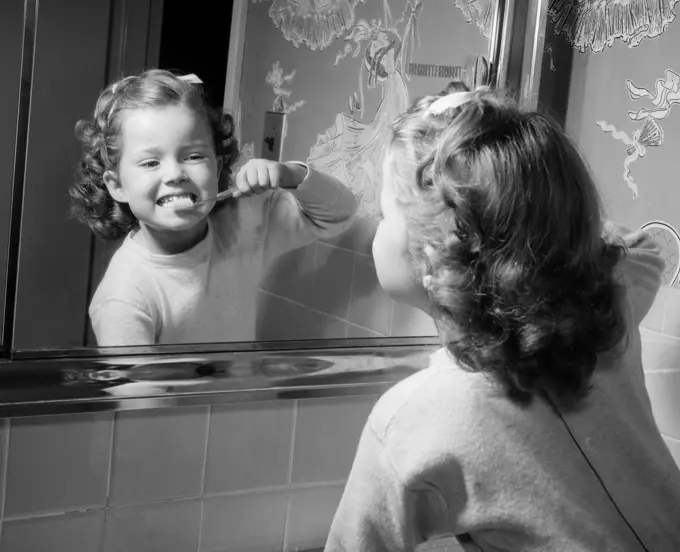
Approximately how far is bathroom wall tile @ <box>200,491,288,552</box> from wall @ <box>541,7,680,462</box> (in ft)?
1.86

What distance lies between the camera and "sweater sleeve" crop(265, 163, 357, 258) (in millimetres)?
1009

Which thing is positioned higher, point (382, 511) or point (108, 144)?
point (108, 144)

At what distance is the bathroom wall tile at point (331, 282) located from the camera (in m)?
1.05

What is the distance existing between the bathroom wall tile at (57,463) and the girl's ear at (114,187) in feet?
0.87

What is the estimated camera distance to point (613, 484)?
0.81 meters

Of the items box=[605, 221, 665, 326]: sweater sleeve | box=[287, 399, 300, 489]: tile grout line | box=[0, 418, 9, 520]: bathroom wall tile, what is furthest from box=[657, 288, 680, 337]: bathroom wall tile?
box=[0, 418, 9, 520]: bathroom wall tile

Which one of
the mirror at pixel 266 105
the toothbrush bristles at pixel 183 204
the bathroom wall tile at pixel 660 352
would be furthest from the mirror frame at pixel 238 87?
the bathroom wall tile at pixel 660 352

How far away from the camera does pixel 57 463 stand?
0.96m

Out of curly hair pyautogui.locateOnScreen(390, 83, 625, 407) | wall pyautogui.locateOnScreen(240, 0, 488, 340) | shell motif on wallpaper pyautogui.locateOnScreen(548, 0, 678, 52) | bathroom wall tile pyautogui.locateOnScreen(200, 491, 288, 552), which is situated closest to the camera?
curly hair pyautogui.locateOnScreen(390, 83, 625, 407)

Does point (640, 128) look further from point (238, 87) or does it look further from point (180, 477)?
point (180, 477)

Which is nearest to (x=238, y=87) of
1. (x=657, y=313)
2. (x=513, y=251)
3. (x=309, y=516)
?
(x=513, y=251)

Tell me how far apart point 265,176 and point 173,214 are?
12cm

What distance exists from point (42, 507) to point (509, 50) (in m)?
0.87

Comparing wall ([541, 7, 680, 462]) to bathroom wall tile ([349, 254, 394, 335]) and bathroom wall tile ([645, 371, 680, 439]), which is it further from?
bathroom wall tile ([349, 254, 394, 335])
